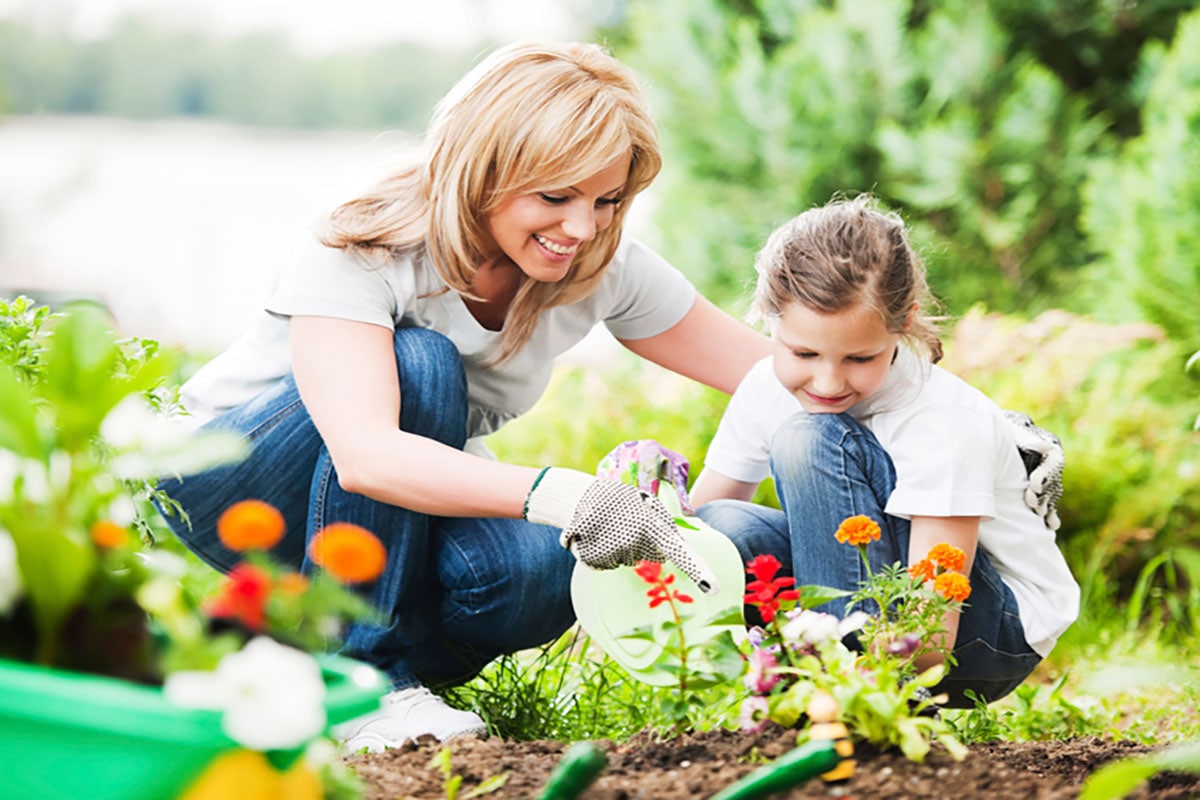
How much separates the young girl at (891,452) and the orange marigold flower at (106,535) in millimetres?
1130

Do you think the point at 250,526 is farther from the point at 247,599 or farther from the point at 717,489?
the point at 717,489

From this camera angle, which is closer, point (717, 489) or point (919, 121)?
point (717, 489)

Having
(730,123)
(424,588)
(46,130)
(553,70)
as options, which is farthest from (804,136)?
(46,130)

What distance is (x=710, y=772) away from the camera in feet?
4.05

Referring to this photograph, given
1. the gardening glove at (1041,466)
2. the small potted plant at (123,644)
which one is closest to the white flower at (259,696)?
the small potted plant at (123,644)

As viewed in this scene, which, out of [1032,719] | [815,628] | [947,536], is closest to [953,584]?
[815,628]

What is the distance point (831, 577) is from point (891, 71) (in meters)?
2.94

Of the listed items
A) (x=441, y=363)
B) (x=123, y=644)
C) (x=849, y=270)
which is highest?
(x=849, y=270)

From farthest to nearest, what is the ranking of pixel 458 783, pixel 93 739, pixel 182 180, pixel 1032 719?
pixel 182 180
pixel 1032 719
pixel 458 783
pixel 93 739

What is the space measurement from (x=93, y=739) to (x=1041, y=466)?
1485 millimetres

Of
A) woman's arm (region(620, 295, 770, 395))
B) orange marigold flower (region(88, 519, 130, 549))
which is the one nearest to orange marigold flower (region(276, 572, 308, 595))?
orange marigold flower (region(88, 519, 130, 549))

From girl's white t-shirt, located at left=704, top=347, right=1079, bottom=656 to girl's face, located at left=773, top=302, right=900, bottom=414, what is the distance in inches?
2.2

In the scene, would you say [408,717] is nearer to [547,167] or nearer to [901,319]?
[547,167]

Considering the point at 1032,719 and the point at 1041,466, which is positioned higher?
the point at 1041,466
